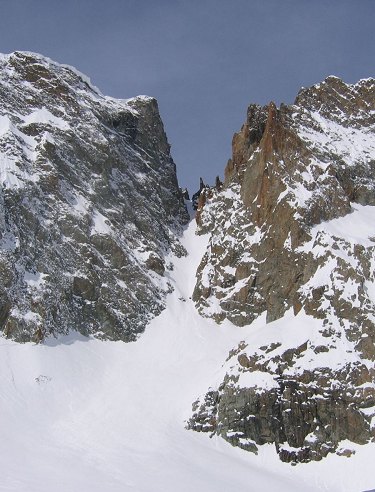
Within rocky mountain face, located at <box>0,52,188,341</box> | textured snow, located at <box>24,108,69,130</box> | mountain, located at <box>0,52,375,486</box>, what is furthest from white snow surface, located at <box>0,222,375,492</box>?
textured snow, located at <box>24,108,69,130</box>

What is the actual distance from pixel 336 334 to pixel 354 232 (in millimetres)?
15788

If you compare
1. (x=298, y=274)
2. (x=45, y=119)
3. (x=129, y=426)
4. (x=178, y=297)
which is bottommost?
(x=129, y=426)

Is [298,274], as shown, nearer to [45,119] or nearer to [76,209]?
[76,209]

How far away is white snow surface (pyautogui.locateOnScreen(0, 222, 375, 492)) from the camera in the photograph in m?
50.6

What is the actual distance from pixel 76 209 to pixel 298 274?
2666 centimetres

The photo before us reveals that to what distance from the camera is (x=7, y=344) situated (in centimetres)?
6581

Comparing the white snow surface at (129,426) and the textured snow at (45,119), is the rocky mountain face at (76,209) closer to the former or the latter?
the textured snow at (45,119)

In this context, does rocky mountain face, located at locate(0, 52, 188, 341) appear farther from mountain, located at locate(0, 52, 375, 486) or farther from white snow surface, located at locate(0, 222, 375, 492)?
white snow surface, located at locate(0, 222, 375, 492)

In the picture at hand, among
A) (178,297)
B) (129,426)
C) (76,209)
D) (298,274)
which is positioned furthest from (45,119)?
(129,426)

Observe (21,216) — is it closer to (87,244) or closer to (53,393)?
(87,244)

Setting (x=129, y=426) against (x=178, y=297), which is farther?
(x=178, y=297)

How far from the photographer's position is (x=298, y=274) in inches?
2891

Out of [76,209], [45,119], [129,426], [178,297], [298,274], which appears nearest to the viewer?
[129,426]

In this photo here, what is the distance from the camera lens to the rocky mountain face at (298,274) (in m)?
60.1
